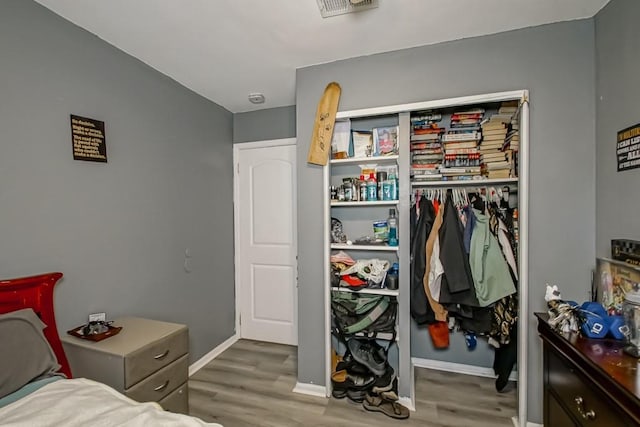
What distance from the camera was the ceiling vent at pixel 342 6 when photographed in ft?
5.02

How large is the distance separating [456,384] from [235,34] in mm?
3164

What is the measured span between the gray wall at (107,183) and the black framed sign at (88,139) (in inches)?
1.6

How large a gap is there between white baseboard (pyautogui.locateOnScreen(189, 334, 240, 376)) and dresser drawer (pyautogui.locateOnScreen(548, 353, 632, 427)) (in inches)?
105

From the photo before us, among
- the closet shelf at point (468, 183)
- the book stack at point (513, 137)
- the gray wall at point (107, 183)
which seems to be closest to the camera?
the gray wall at point (107, 183)

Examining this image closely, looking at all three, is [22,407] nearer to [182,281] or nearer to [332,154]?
[182,281]

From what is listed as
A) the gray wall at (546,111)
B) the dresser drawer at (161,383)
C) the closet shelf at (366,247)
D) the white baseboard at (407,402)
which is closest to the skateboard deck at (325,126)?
the gray wall at (546,111)

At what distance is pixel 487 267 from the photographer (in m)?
2.07

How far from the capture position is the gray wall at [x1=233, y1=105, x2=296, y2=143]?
9.98ft

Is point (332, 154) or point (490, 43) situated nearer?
point (490, 43)

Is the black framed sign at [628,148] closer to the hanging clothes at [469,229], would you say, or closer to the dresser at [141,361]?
the hanging clothes at [469,229]

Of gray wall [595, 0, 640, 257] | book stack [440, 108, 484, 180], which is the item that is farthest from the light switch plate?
gray wall [595, 0, 640, 257]

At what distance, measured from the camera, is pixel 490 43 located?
6.11 ft

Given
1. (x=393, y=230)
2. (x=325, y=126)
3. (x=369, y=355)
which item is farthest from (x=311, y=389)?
(x=325, y=126)

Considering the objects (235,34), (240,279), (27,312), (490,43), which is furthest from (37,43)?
(490,43)
